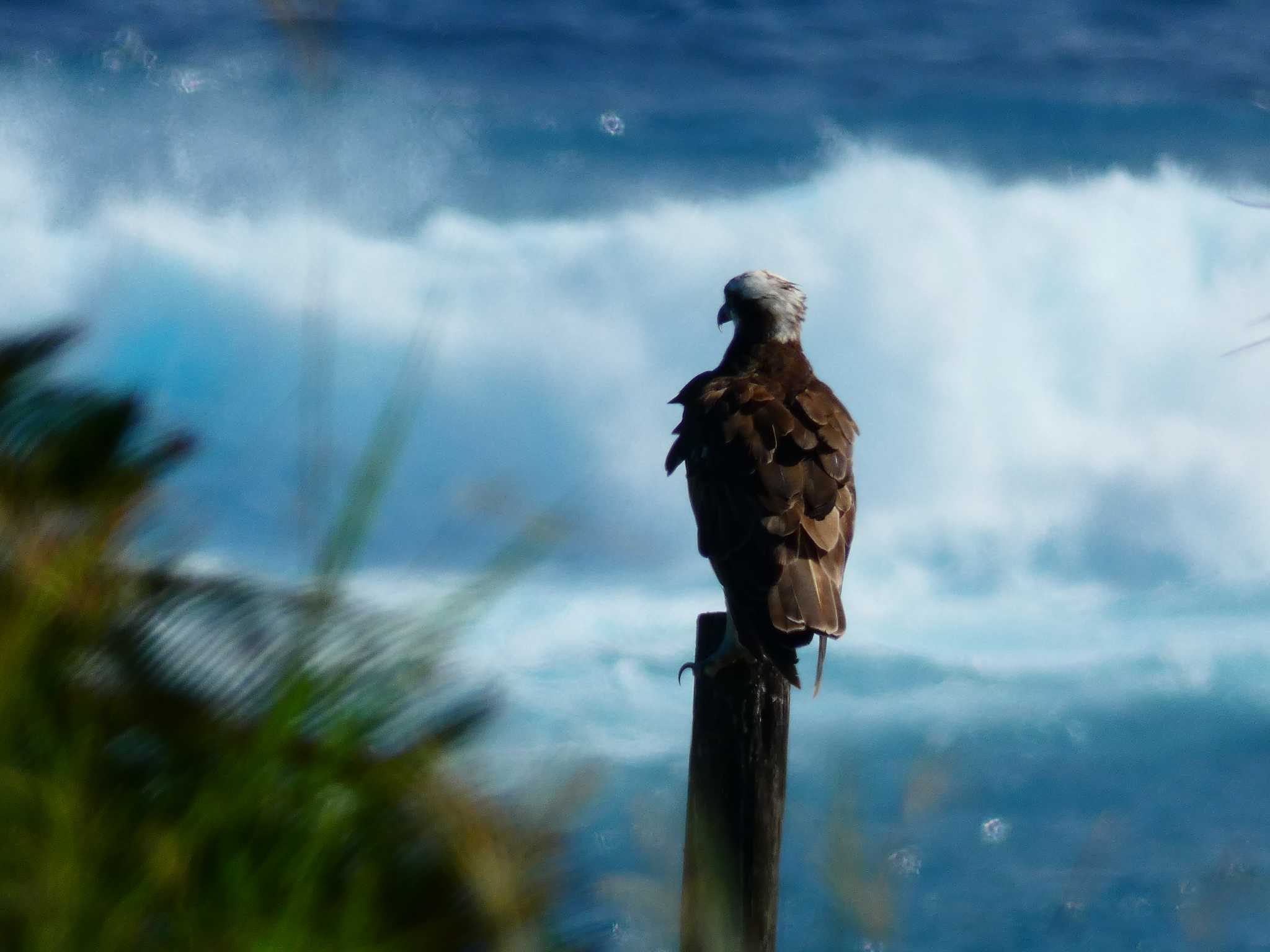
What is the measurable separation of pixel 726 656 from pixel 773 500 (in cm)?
82

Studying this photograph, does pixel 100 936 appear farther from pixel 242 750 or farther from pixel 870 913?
pixel 870 913

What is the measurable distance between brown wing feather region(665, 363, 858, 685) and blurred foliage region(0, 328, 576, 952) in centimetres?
141

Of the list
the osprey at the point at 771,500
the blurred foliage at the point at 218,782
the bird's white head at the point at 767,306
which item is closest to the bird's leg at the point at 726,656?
the osprey at the point at 771,500

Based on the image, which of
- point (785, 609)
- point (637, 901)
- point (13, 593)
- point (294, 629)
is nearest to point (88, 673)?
point (13, 593)

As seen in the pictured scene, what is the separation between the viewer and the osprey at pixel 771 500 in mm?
3816

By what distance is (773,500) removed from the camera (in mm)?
4184

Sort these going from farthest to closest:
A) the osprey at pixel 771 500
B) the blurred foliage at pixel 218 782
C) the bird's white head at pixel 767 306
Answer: the bird's white head at pixel 767 306 → the osprey at pixel 771 500 → the blurred foliage at pixel 218 782

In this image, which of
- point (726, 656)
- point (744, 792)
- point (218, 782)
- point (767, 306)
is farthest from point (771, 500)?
point (218, 782)

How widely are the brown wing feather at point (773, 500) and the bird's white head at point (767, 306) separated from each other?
2.52ft

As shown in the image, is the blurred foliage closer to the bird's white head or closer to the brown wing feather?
the brown wing feather

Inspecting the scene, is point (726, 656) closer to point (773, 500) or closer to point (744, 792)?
point (744, 792)

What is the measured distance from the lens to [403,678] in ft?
6.05

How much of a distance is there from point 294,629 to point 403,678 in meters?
0.16

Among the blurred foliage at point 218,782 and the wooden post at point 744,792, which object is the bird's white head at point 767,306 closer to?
the wooden post at point 744,792
